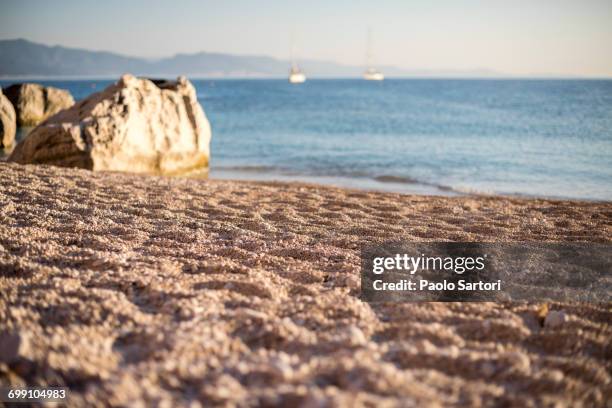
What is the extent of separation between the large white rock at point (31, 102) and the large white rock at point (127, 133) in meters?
13.6

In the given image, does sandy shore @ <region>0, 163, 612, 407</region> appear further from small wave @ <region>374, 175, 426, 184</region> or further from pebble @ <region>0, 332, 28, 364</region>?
small wave @ <region>374, 175, 426, 184</region>

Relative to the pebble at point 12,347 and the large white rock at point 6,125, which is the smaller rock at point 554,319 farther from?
the large white rock at point 6,125

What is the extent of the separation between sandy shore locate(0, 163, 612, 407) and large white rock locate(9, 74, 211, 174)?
470 cm

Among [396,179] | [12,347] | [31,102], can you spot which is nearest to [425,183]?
[396,179]

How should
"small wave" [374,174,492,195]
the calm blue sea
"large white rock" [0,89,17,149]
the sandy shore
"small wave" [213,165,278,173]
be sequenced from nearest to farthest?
the sandy shore < "small wave" [374,174,492,195] < the calm blue sea < "small wave" [213,165,278,173] < "large white rock" [0,89,17,149]

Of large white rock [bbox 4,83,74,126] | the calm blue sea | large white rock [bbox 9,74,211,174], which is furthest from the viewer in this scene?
large white rock [bbox 4,83,74,126]

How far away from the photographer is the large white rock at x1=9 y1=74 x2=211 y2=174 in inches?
349

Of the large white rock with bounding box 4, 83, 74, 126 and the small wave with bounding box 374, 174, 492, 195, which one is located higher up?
the large white rock with bounding box 4, 83, 74, 126

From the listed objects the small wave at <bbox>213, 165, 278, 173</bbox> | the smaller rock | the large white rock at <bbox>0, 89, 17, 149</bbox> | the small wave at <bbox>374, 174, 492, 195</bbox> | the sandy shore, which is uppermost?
the large white rock at <bbox>0, 89, 17, 149</bbox>

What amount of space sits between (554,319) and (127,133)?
8.58 meters

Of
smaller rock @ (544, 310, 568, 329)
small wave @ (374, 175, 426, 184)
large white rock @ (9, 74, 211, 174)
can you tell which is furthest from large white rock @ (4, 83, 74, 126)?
smaller rock @ (544, 310, 568, 329)

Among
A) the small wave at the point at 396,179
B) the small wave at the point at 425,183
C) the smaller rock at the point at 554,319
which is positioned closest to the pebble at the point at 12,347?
the smaller rock at the point at 554,319

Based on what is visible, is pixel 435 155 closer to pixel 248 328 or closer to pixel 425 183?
pixel 425 183

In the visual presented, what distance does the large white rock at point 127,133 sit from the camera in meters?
8.86
